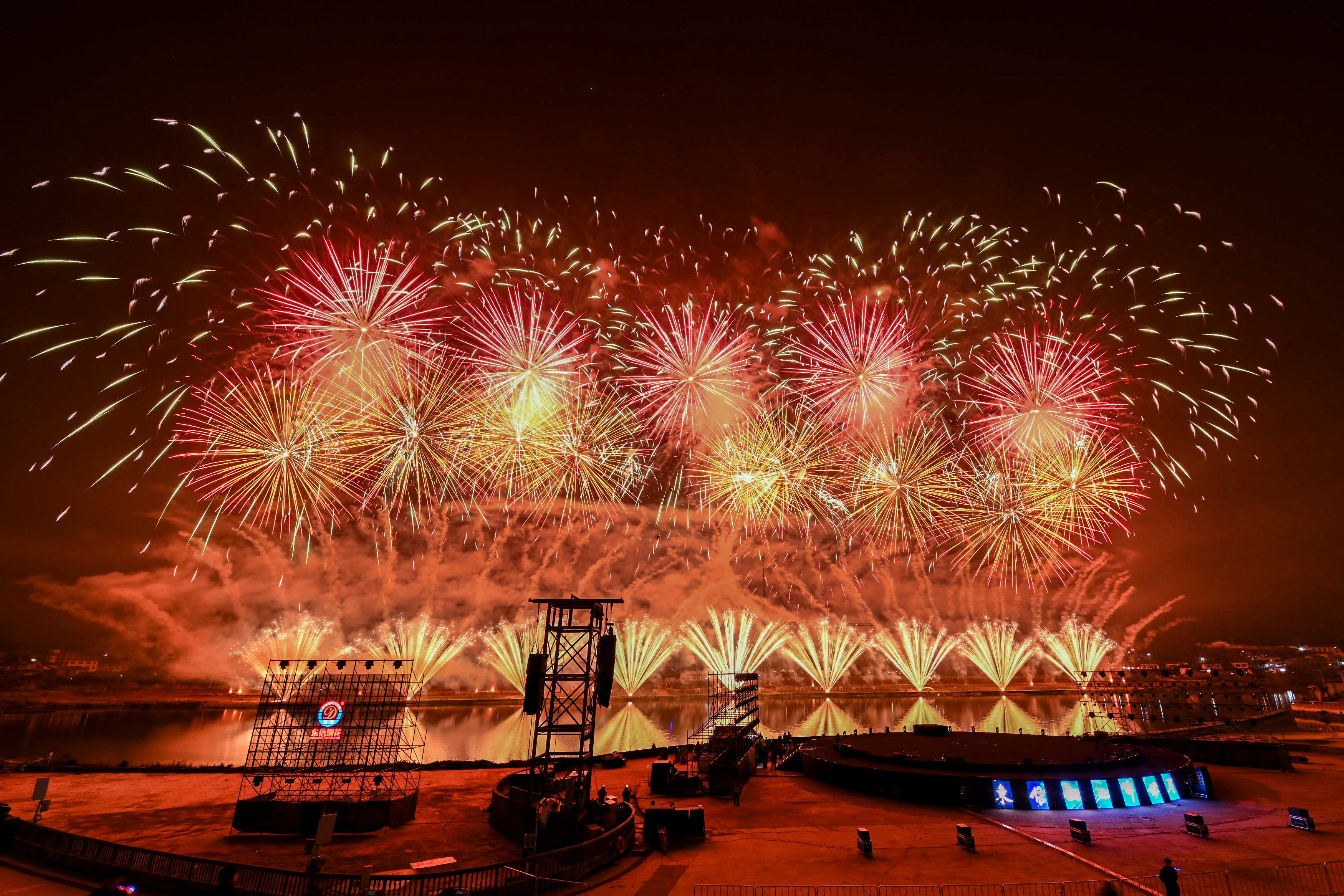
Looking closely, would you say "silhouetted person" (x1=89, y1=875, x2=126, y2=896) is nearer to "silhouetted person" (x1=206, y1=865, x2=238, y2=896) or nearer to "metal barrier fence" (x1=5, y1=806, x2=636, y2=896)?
"metal barrier fence" (x1=5, y1=806, x2=636, y2=896)

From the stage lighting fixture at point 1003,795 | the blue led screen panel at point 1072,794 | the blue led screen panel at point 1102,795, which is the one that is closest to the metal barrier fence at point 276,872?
the stage lighting fixture at point 1003,795

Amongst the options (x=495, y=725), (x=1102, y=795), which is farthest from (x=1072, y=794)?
(x=495, y=725)

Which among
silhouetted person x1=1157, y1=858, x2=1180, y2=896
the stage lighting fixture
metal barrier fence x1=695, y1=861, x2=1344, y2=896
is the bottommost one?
metal barrier fence x1=695, y1=861, x2=1344, y2=896

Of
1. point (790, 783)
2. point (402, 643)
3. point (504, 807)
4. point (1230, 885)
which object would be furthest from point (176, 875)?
point (402, 643)

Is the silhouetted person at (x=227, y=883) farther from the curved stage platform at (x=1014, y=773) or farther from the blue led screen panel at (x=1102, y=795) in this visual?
the blue led screen panel at (x=1102, y=795)

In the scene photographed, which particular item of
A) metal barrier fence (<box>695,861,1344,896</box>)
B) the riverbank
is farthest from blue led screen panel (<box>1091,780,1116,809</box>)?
the riverbank
